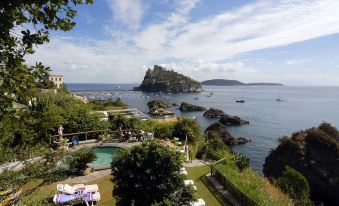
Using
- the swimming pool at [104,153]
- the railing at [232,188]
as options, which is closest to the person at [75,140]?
the swimming pool at [104,153]

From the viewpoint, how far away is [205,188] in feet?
57.6

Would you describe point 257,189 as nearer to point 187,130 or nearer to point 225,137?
point 187,130

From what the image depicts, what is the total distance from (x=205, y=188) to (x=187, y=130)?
11391 mm

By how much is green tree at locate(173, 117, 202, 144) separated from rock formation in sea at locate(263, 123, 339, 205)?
10957 mm

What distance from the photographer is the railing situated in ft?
47.5

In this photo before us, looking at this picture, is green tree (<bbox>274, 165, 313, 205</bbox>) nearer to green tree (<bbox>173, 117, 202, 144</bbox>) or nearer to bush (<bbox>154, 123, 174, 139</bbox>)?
green tree (<bbox>173, 117, 202, 144</bbox>)

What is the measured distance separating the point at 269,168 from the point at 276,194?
921 inches

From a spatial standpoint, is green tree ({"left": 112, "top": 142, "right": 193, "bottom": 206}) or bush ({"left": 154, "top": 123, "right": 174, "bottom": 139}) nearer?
green tree ({"left": 112, "top": 142, "right": 193, "bottom": 206})

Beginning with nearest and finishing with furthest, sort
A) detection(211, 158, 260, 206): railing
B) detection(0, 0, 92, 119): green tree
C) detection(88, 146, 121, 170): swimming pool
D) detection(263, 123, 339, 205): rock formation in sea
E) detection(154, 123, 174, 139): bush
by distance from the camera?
1. detection(0, 0, 92, 119): green tree
2. detection(211, 158, 260, 206): railing
3. detection(88, 146, 121, 170): swimming pool
4. detection(154, 123, 174, 139): bush
5. detection(263, 123, 339, 205): rock formation in sea

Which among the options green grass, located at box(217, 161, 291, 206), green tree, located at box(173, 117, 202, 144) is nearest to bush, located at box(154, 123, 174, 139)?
green tree, located at box(173, 117, 202, 144)

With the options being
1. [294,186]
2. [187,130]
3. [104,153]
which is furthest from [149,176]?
[187,130]

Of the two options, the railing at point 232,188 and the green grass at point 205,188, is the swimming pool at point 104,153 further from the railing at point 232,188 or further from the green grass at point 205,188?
the railing at point 232,188

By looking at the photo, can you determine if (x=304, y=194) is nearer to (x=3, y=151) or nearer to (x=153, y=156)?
(x=153, y=156)

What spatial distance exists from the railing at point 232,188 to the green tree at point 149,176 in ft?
13.5
